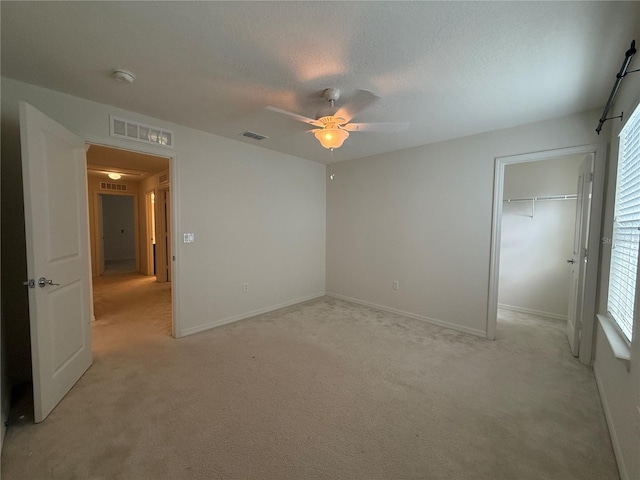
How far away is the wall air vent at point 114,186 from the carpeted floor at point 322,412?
5.04 m

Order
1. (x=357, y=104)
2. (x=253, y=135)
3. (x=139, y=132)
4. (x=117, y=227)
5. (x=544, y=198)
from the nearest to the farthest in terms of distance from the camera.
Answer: (x=357, y=104) < (x=139, y=132) < (x=253, y=135) < (x=544, y=198) < (x=117, y=227)

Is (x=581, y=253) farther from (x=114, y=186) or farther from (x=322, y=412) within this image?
(x=114, y=186)

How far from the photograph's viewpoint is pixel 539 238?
4.09m

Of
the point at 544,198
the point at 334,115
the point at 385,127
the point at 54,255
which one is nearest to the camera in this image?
the point at 54,255

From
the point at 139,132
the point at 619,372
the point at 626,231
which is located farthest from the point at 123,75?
the point at 619,372

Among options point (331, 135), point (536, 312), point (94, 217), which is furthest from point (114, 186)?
point (536, 312)

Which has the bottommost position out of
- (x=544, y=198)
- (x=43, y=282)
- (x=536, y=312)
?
(x=536, y=312)

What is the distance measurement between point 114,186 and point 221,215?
17.2 ft

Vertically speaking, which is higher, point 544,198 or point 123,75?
point 123,75

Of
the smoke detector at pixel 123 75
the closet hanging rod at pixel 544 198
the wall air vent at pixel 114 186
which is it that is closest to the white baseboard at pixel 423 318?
the closet hanging rod at pixel 544 198

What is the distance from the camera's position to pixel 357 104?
8.16 ft

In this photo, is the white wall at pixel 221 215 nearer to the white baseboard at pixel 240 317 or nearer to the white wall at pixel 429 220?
the white baseboard at pixel 240 317

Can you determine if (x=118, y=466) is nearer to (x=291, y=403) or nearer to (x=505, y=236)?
(x=291, y=403)

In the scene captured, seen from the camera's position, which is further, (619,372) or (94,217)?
(94,217)
